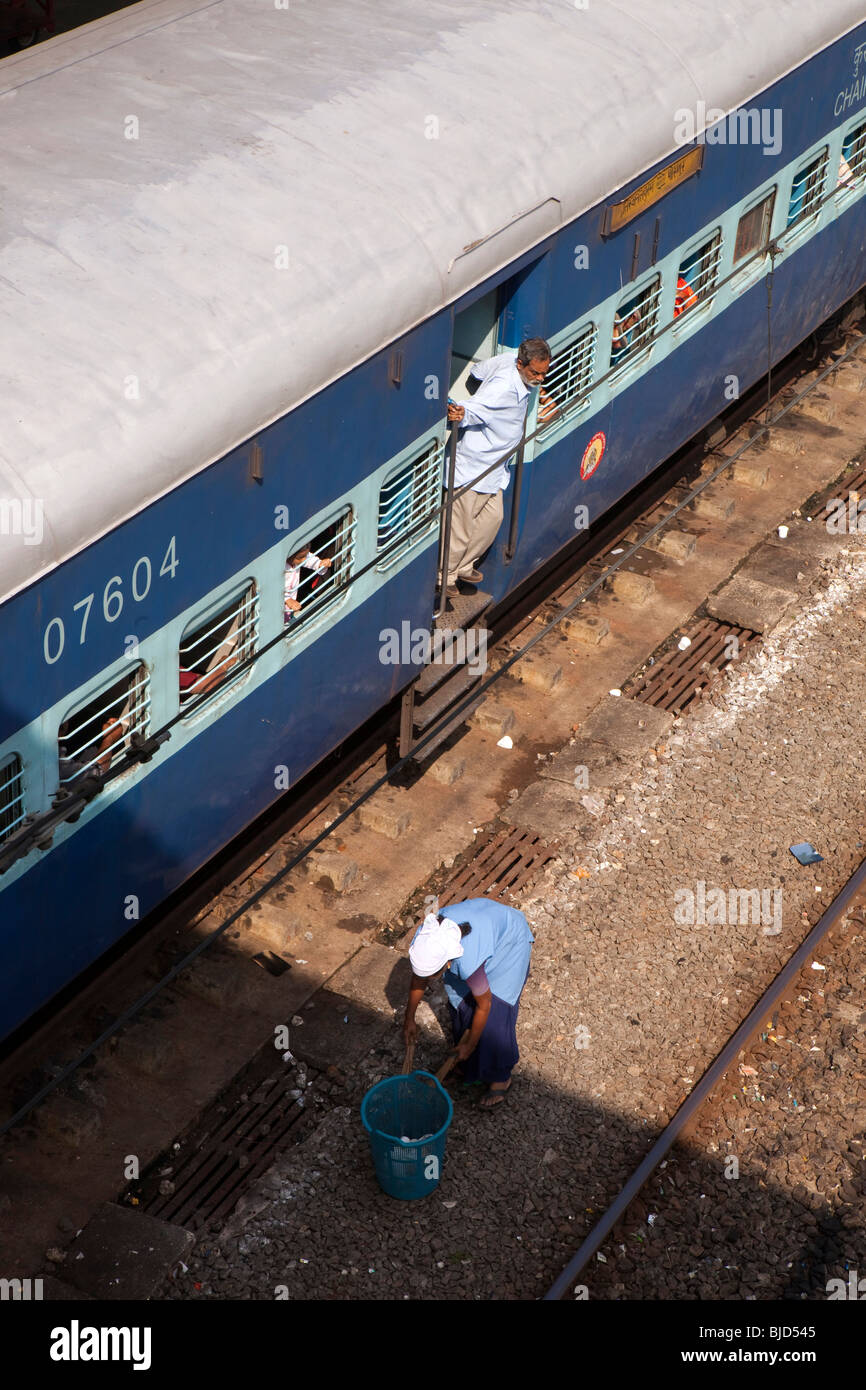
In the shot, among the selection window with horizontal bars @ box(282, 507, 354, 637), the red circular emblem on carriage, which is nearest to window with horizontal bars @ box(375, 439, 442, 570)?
window with horizontal bars @ box(282, 507, 354, 637)

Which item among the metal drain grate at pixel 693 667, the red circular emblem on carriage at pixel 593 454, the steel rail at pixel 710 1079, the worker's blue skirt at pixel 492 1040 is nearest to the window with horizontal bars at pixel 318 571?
the worker's blue skirt at pixel 492 1040

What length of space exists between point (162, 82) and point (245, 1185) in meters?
4.91

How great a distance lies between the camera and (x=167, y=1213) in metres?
7.19

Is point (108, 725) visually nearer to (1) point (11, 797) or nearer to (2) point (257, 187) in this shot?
(1) point (11, 797)

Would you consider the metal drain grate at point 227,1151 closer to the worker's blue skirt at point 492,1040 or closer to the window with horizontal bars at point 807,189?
the worker's blue skirt at point 492,1040

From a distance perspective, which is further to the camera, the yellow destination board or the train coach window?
the train coach window

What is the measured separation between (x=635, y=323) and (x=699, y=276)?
828 mm

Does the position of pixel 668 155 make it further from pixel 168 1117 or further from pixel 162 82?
pixel 168 1117

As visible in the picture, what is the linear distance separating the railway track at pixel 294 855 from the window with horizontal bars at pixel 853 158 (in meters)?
2.21

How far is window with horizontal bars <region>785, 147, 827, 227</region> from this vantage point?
37.0 ft

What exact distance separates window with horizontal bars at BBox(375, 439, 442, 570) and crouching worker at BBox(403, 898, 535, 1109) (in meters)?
1.76

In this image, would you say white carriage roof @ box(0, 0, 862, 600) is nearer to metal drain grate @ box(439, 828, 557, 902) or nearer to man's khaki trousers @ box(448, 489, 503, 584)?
man's khaki trousers @ box(448, 489, 503, 584)

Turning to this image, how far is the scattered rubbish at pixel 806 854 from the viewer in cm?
923

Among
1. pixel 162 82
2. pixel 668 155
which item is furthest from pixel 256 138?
pixel 668 155
